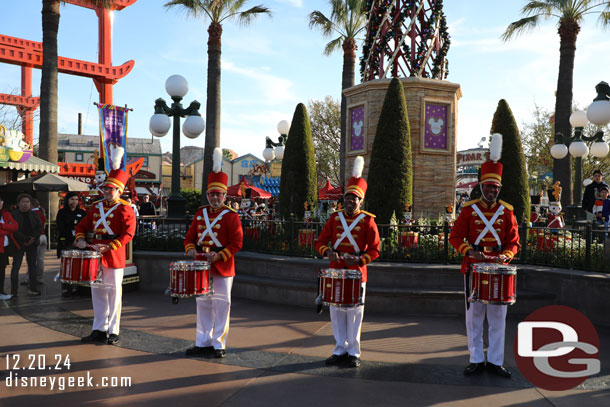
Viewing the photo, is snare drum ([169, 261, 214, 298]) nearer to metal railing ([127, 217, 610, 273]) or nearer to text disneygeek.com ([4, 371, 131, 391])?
text disneygeek.com ([4, 371, 131, 391])

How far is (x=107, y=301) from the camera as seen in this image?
22.4 feet

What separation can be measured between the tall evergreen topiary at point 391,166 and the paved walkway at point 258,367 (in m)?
3.48

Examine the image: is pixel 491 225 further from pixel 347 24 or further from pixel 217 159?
pixel 347 24

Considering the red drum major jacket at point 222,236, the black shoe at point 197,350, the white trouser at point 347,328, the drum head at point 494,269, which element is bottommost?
the black shoe at point 197,350

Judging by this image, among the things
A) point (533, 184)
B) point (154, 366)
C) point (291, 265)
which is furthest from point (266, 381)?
point (533, 184)

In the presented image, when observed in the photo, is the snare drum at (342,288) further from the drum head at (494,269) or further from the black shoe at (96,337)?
the black shoe at (96,337)

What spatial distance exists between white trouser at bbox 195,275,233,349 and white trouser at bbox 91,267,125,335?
1364mm

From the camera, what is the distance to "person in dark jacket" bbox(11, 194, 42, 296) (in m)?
9.66

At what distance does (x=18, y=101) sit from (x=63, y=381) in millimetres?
38183

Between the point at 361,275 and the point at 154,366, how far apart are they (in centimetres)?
258

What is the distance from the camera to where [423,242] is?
391 inches

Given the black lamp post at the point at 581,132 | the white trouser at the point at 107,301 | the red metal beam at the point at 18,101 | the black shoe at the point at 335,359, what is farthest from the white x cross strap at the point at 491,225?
the red metal beam at the point at 18,101

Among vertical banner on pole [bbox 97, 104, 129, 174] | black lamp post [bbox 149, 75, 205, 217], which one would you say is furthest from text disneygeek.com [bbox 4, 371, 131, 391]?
black lamp post [bbox 149, 75, 205, 217]

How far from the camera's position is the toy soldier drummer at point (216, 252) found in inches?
243
